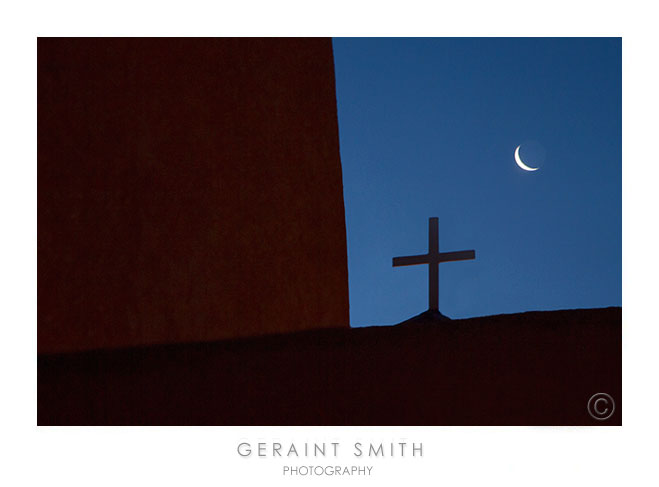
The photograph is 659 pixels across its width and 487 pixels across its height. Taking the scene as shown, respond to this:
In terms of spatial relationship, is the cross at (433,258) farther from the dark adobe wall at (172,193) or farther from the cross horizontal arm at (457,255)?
the dark adobe wall at (172,193)

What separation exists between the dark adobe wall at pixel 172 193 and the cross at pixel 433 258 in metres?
1.35

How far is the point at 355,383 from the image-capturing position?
188 cm

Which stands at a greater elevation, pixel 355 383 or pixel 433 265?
pixel 433 265

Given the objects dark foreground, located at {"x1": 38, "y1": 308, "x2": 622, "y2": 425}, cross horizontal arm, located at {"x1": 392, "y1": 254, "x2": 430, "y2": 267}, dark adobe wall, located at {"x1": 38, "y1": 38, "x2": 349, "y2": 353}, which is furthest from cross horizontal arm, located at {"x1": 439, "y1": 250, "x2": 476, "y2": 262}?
dark foreground, located at {"x1": 38, "y1": 308, "x2": 622, "y2": 425}

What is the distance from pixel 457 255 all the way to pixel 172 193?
3.03 metres

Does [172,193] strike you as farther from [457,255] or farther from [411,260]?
[457,255]

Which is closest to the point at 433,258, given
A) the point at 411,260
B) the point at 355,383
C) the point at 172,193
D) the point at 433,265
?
the point at 433,265

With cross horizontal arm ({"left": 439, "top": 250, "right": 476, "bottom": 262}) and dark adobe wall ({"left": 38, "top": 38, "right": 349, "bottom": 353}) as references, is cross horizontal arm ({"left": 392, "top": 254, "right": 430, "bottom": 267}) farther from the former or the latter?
dark adobe wall ({"left": 38, "top": 38, "right": 349, "bottom": 353})

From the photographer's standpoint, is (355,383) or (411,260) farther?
(411,260)

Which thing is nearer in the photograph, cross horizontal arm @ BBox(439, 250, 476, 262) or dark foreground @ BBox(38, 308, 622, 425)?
dark foreground @ BBox(38, 308, 622, 425)

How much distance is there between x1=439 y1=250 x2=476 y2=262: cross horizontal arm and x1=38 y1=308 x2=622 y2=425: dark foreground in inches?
107

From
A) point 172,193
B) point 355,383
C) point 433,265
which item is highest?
point 172,193

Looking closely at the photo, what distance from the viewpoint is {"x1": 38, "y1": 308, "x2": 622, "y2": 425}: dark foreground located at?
172 cm

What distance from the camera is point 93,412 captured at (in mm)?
1747
